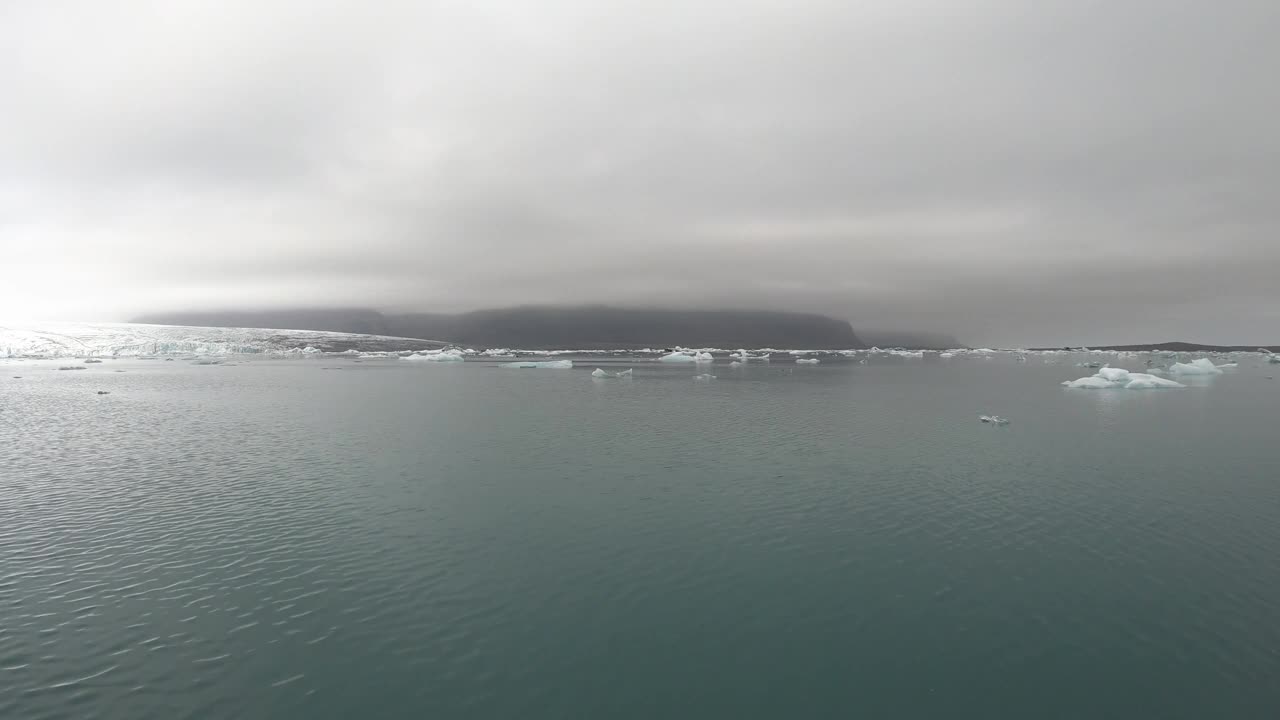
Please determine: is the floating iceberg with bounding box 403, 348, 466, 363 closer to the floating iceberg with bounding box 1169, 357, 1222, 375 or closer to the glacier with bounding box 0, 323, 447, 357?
the glacier with bounding box 0, 323, 447, 357

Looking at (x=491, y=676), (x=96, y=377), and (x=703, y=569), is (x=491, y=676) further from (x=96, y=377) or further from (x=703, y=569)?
(x=96, y=377)

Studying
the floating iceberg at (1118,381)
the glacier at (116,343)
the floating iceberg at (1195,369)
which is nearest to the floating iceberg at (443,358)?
the glacier at (116,343)

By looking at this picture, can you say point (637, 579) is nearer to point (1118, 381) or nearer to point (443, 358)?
point (1118, 381)

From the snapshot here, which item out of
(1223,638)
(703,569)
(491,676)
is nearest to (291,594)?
(491,676)

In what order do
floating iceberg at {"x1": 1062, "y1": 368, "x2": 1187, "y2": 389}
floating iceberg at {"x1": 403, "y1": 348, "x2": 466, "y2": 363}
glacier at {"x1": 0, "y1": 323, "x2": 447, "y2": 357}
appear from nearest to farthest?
floating iceberg at {"x1": 1062, "y1": 368, "x2": 1187, "y2": 389} < floating iceberg at {"x1": 403, "y1": 348, "x2": 466, "y2": 363} < glacier at {"x1": 0, "y1": 323, "x2": 447, "y2": 357}

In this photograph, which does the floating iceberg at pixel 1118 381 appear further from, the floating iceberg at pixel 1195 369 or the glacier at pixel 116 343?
the glacier at pixel 116 343

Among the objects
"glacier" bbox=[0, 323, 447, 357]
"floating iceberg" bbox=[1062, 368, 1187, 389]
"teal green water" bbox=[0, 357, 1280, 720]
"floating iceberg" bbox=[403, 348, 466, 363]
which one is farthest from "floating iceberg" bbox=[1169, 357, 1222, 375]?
"glacier" bbox=[0, 323, 447, 357]

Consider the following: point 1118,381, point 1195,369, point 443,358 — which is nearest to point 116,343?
point 443,358

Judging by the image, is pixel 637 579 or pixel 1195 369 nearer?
pixel 637 579
